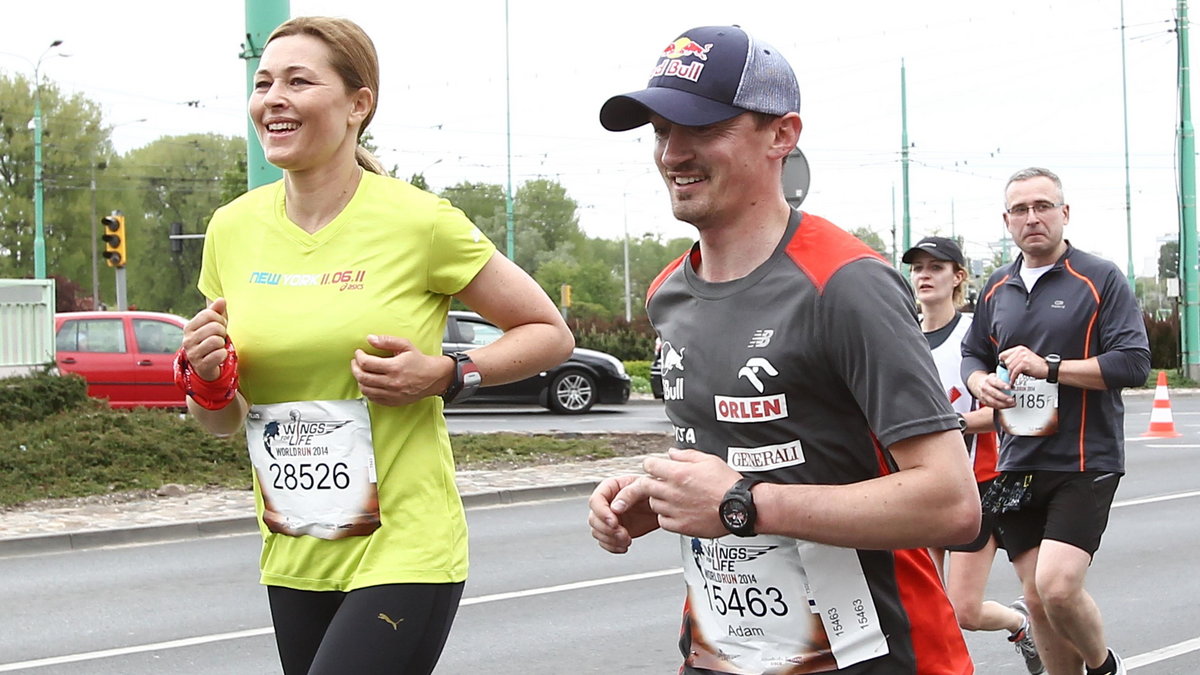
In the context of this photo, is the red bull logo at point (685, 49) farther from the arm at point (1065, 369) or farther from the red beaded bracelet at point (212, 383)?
the arm at point (1065, 369)

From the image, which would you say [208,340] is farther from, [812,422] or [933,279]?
[933,279]

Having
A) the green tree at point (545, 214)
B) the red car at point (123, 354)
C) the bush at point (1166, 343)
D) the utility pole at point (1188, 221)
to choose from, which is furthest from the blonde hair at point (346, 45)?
the green tree at point (545, 214)

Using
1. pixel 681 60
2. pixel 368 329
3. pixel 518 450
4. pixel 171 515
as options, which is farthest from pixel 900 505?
pixel 518 450

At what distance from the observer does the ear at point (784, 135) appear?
2.56 meters

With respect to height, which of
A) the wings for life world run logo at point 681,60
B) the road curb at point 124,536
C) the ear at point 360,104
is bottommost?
the road curb at point 124,536

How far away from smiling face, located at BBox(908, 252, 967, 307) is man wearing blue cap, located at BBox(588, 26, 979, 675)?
375 centimetres

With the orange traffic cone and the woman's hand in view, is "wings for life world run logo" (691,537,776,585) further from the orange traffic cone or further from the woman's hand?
the orange traffic cone

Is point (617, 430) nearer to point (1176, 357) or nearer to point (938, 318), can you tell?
point (938, 318)

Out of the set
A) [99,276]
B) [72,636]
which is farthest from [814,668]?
[99,276]

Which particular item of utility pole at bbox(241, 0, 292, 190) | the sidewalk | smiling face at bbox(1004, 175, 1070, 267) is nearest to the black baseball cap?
smiling face at bbox(1004, 175, 1070, 267)

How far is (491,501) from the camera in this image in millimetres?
12883

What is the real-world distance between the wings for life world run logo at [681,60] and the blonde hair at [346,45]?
1028 millimetres

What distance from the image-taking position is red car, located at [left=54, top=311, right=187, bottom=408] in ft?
62.9

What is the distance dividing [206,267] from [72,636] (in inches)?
182
